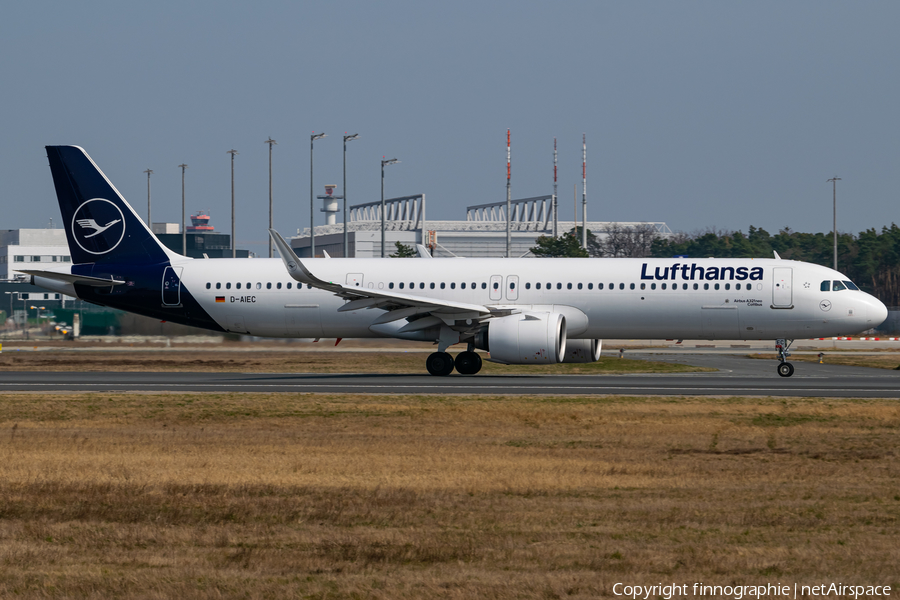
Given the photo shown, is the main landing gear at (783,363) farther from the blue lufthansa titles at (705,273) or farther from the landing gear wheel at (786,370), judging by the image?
the blue lufthansa titles at (705,273)

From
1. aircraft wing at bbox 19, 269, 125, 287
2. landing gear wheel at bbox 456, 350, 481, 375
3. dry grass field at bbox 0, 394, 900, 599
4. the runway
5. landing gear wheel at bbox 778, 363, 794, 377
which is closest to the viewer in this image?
dry grass field at bbox 0, 394, 900, 599

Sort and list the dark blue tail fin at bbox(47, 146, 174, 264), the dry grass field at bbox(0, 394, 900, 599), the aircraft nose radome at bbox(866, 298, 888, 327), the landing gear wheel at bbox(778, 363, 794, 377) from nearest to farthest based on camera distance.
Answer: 1. the dry grass field at bbox(0, 394, 900, 599)
2. the aircraft nose radome at bbox(866, 298, 888, 327)
3. the landing gear wheel at bbox(778, 363, 794, 377)
4. the dark blue tail fin at bbox(47, 146, 174, 264)

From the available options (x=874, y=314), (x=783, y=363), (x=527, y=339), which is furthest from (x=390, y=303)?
(x=874, y=314)

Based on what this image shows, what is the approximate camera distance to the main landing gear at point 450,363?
32156 mm

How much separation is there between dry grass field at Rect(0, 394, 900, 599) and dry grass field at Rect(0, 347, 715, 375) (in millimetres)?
15674

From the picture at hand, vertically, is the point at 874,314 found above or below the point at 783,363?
above

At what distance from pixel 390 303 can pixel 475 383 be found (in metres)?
3.90

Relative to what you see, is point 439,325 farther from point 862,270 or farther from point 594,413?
point 862,270

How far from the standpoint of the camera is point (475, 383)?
1145 inches

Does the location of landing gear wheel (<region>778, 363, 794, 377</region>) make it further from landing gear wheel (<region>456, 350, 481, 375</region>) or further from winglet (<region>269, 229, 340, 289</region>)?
winglet (<region>269, 229, 340, 289</region>)

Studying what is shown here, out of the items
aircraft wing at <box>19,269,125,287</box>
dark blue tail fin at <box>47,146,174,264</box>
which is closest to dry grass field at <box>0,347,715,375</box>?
aircraft wing at <box>19,269,125,287</box>

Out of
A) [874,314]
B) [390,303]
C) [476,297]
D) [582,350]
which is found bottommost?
[582,350]

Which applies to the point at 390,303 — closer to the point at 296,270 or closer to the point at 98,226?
the point at 296,270

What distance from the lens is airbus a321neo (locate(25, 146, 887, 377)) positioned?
103ft
